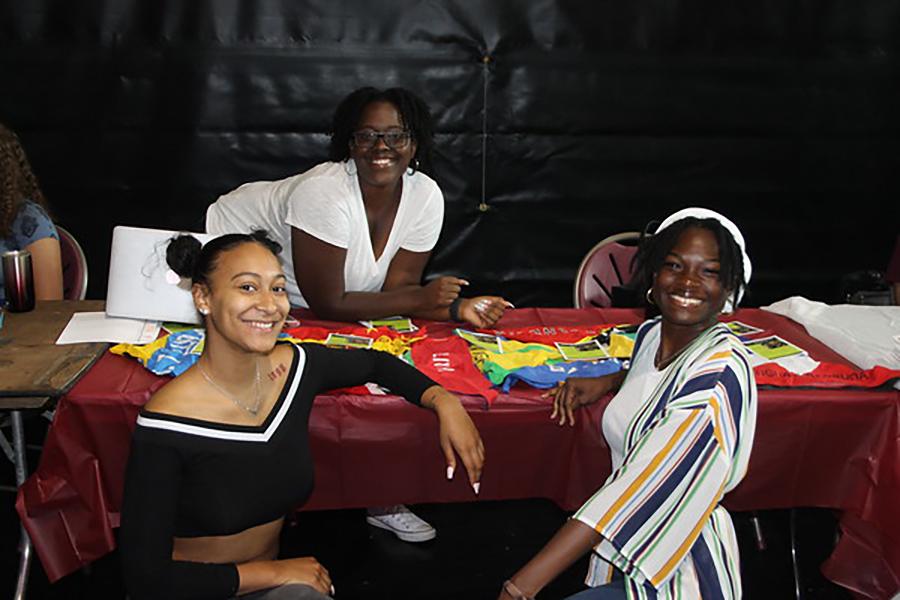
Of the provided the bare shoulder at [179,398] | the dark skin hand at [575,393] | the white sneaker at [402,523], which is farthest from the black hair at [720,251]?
the white sneaker at [402,523]

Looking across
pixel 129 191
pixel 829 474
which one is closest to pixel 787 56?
pixel 829 474

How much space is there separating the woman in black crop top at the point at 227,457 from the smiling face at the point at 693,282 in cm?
79

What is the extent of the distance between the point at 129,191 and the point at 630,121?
244cm

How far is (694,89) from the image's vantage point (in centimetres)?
435

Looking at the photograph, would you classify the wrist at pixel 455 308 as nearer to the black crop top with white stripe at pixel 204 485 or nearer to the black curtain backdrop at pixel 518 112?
the black crop top with white stripe at pixel 204 485

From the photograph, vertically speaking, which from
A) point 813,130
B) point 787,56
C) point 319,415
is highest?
point 787,56

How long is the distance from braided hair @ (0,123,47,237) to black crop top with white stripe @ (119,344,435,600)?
4.72 ft

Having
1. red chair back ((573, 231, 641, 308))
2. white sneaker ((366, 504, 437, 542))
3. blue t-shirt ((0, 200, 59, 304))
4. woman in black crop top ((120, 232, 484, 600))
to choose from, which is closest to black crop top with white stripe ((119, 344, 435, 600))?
woman in black crop top ((120, 232, 484, 600))

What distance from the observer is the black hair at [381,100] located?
2.63m

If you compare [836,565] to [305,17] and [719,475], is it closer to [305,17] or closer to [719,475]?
[719,475]

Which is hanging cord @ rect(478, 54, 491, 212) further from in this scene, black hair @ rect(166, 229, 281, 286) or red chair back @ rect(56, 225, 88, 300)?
black hair @ rect(166, 229, 281, 286)

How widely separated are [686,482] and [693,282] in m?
0.45

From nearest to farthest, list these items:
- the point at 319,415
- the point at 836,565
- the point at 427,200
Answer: the point at 319,415 < the point at 836,565 < the point at 427,200

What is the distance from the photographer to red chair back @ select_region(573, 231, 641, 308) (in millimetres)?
3143
